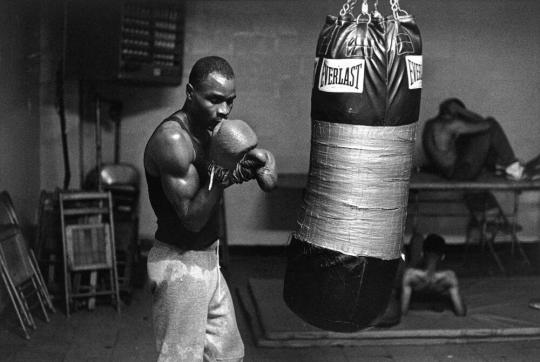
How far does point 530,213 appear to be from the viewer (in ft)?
26.0

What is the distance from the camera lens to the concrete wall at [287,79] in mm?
7254

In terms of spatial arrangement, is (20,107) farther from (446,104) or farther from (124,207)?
(446,104)

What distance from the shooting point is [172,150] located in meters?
3.26

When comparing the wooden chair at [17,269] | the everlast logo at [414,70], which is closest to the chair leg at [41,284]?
the wooden chair at [17,269]

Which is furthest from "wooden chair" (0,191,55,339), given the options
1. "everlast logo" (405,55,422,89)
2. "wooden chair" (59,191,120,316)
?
"everlast logo" (405,55,422,89)

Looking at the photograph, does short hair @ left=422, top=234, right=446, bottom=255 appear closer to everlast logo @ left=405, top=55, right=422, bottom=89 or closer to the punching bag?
the punching bag

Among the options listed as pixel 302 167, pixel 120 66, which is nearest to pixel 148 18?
pixel 120 66

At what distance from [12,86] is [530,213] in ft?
16.4

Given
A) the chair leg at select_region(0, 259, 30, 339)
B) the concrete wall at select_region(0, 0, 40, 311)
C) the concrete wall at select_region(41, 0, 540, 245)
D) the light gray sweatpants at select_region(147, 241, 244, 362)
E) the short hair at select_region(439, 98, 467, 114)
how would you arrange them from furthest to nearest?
the concrete wall at select_region(41, 0, 540, 245)
the short hair at select_region(439, 98, 467, 114)
the concrete wall at select_region(0, 0, 40, 311)
the chair leg at select_region(0, 259, 30, 339)
the light gray sweatpants at select_region(147, 241, 244, 362)

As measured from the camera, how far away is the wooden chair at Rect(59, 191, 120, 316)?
5.92m

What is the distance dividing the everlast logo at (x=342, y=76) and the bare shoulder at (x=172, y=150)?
0.73 meters

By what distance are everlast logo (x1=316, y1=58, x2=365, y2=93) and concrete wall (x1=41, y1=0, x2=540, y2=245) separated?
3.70 meters

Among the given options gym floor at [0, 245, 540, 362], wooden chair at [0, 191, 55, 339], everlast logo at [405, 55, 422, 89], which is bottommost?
gym floor at [0, 245, 540, 362]

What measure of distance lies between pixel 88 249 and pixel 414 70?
325 centimetres
